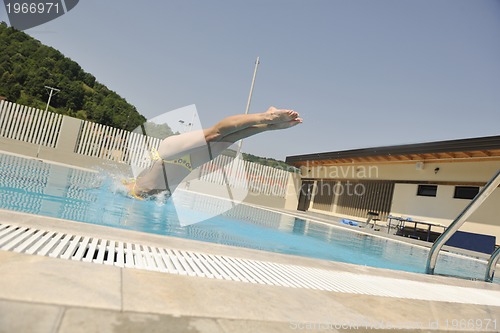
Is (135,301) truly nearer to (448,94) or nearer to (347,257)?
(347,257)

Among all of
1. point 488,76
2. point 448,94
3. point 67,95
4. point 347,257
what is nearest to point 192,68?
point 448,94

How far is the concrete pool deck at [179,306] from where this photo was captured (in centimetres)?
76

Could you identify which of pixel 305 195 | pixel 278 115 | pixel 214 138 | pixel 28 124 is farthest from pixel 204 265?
pixel 305 195

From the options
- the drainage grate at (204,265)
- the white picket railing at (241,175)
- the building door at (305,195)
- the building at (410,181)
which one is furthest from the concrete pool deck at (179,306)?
the building door at (305,195)

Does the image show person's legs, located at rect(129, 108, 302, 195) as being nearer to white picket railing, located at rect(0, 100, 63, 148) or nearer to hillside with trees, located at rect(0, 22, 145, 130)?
white picket railing, located at rect(0, 100, 63, 148)

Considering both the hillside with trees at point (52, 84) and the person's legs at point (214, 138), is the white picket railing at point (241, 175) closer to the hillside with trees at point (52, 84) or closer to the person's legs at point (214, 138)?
the person's legs at point (214, 138)

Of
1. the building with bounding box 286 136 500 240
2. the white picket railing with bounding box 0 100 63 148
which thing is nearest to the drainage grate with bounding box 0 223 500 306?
the building with bounding box 286 136 500 240

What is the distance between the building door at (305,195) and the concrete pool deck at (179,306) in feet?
50.2

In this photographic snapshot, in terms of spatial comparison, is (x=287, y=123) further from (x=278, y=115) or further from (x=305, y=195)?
(x=305, y=195)

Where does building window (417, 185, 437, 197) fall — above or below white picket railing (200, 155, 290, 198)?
above

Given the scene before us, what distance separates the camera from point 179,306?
94 cm

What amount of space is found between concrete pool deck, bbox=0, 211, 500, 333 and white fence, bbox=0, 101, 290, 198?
31.2 ft

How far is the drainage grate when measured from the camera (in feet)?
4.46

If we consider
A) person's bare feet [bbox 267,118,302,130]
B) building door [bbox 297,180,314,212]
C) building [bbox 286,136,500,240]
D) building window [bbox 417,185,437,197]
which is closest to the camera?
person's bare feet [bbox 267,118,302,130]
